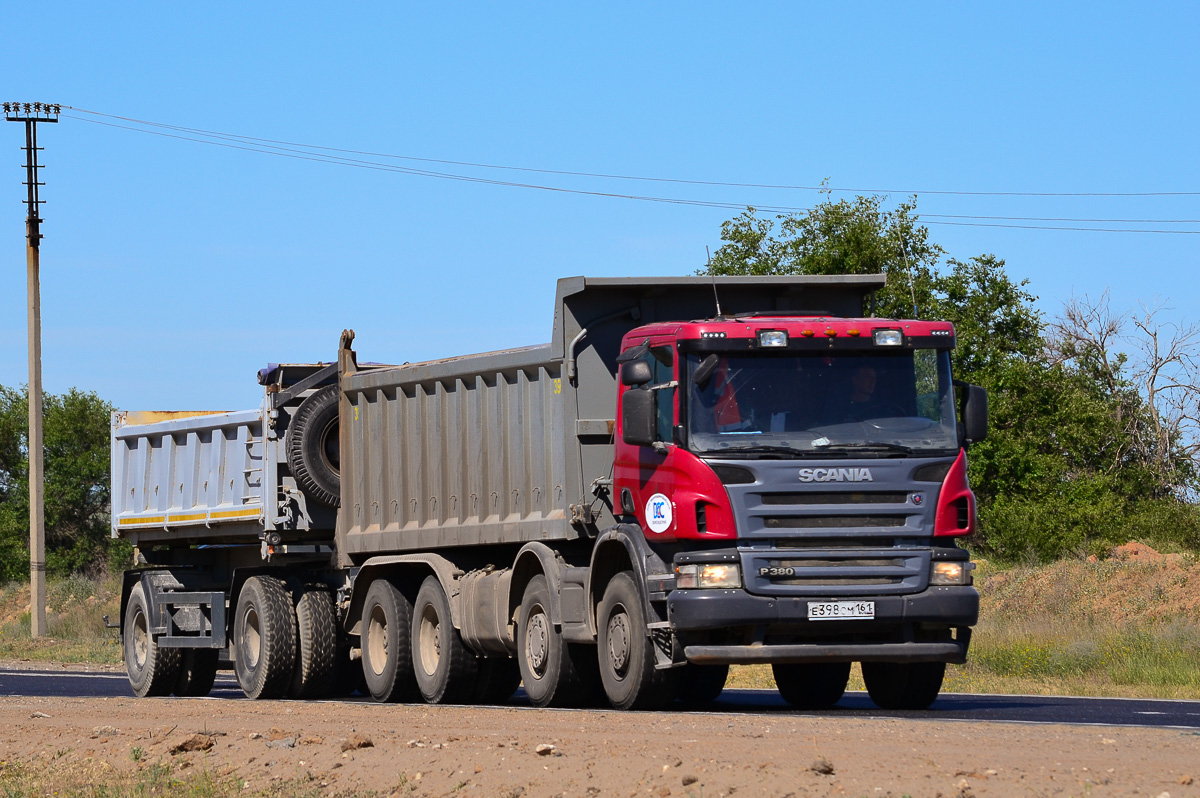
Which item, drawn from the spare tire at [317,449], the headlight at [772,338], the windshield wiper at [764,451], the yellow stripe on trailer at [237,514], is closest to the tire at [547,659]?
the windshield wiper at [764,451]

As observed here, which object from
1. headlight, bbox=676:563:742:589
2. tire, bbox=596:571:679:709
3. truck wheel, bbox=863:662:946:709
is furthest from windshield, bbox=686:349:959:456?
truck wheel, bbox=863:662:946:709

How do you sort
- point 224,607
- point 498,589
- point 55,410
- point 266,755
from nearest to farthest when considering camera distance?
point 266,755 → point 498,589 → point 224,607 → point 55,410

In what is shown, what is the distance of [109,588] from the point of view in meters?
45.0

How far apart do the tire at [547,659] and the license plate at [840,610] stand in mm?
2560

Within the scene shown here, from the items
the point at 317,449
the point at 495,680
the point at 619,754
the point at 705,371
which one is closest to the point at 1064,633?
the point at 495,680

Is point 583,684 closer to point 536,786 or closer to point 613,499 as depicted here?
point 613,499

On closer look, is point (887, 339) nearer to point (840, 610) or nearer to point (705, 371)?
point (705, 371)

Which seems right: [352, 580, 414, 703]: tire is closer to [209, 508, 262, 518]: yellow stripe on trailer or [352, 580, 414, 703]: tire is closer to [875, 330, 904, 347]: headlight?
[209, 508, 262, 518]: yellow stripe on trailer

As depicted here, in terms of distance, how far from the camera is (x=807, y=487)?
12070 mm

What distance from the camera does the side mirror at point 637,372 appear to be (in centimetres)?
1259

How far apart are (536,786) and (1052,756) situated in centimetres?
273

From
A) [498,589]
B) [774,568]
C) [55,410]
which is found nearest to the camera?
[774,568]

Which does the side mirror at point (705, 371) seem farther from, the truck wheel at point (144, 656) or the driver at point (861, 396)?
the truck wheel at point (144, 656)

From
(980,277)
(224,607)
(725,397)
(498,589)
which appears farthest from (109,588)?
(725,397)
